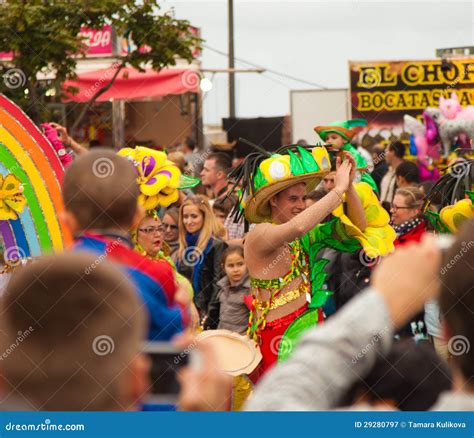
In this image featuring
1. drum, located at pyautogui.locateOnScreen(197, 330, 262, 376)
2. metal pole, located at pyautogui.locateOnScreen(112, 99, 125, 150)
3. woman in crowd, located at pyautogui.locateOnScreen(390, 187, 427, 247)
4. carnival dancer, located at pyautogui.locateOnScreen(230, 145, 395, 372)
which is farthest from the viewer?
metal pole, located at pyautogui.locateOnScreen(112, 99, 125, 150)

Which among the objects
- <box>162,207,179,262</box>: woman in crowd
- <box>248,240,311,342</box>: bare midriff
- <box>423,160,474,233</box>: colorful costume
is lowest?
<box>162,207,179,262</box>: woman in crowd

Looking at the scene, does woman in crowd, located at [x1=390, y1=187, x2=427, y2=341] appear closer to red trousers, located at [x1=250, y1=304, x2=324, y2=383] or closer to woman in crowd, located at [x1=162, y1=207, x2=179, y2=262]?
red trousers, located at [x1=250, y1=304, x2=324, y2=383]

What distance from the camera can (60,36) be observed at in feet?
29.7

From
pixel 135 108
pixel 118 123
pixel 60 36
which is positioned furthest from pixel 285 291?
pixel 135 108

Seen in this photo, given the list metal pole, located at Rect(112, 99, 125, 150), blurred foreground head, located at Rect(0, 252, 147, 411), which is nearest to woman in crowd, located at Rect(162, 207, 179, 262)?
metal pole, located at Rect(112, 99, 125, 150)

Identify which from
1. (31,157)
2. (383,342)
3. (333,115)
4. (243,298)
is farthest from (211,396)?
(333,115)

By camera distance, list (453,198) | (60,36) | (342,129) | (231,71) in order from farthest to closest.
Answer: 1. (231,71)
2. (60,36)
3. (342,129)
4. (453,198)

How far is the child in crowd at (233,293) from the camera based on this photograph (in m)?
6.17

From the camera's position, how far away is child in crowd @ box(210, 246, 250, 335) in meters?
6.17

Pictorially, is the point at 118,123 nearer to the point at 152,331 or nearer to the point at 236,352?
the point at 236,352

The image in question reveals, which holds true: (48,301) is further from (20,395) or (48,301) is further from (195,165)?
(195,165)

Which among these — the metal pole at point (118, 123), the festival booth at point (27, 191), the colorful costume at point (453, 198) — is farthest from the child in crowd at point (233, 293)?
the metal pole at point (118, 123)

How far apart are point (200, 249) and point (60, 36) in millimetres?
3008

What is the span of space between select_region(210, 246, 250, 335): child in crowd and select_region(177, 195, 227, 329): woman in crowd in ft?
0.92
